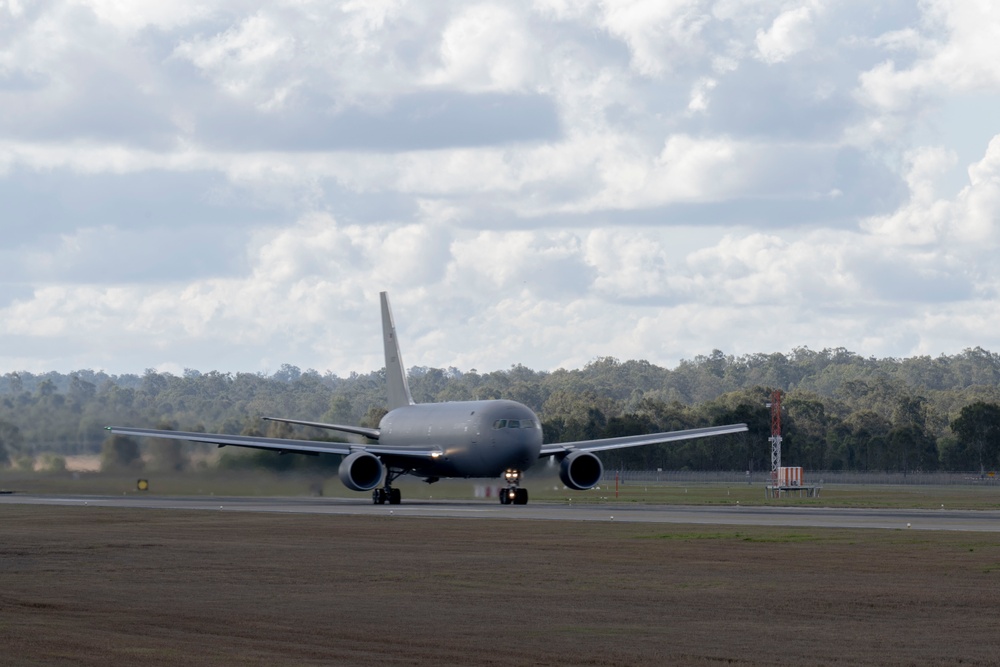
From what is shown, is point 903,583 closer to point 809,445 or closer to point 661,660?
point 661,660

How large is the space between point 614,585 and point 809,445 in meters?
122

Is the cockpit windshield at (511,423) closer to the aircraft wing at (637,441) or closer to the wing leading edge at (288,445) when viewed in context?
the aircraft wing at (637,441)

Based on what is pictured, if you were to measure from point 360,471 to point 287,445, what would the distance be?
3.44 meters

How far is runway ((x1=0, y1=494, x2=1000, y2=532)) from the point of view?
48.4 metres

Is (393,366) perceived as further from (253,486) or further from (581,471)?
(581,471)

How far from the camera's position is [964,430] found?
144 meters

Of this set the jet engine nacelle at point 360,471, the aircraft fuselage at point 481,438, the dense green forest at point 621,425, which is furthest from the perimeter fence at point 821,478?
the jet engine nacelle at point 360,471

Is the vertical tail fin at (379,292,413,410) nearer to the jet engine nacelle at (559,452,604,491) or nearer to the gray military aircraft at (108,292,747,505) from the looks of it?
the gray military aircraft at (108,292,747,505)

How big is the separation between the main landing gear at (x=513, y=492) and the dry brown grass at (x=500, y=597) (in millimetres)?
21212

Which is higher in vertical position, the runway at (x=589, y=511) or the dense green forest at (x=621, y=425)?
the dense green forest at (x=621, y=425)

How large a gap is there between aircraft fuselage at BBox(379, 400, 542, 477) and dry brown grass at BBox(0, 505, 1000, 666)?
68.6 feet

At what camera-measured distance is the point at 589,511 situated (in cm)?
5747

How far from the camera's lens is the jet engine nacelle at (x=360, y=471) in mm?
66438

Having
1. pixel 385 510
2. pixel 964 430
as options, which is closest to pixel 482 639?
pixel 385 510
